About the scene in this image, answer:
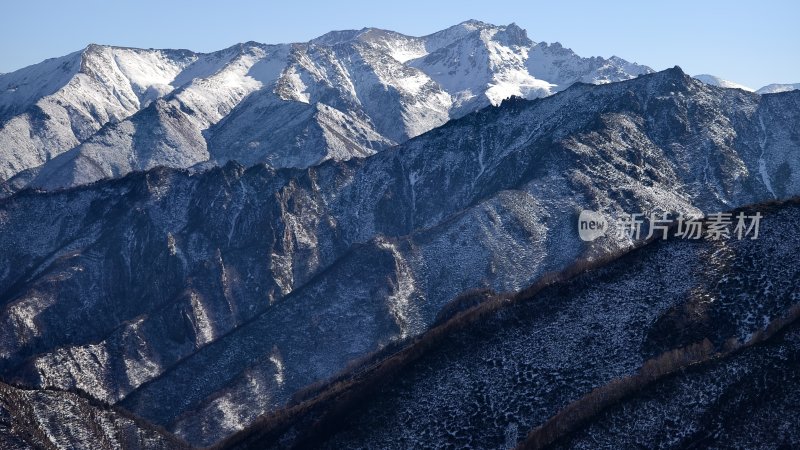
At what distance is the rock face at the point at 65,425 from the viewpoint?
404ft

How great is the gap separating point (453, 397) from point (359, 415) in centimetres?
1036

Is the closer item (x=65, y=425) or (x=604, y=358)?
(x=604, y=358)

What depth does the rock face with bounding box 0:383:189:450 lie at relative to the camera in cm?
12312

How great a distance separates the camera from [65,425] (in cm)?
12912

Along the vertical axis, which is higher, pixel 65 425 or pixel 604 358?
pixel 65 425

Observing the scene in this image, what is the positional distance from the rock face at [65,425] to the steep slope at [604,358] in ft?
62.5

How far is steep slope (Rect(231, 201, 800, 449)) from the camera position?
295 ft

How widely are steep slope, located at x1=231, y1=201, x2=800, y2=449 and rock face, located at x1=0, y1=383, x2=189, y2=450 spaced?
19044 millimetres

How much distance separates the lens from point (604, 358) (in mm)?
107000

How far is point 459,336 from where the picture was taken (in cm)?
11619

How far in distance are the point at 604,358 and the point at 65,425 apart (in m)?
68.8

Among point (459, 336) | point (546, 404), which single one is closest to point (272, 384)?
point (459, 336)

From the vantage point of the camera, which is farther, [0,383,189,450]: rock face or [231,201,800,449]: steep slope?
[0,383,189,450]: rock face

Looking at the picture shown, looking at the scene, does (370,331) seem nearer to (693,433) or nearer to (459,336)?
(459,336)
